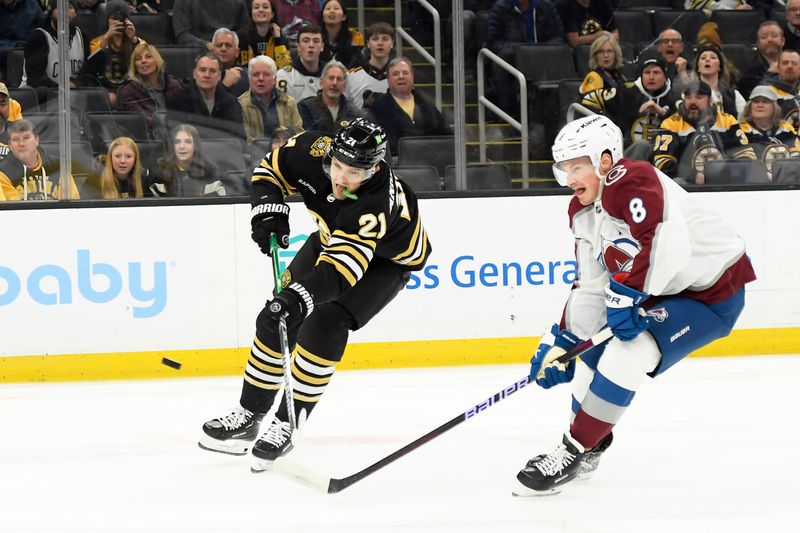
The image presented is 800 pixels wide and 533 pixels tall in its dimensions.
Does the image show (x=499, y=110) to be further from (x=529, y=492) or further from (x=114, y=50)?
(x=529, y=492)

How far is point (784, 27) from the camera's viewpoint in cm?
579

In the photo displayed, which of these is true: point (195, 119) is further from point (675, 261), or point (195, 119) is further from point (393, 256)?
point (675, 261)

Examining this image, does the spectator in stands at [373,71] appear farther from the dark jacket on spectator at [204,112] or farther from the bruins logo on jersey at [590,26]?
the bruins logo on jersey at [590,26]

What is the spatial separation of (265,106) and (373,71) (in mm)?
539

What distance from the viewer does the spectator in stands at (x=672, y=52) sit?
221 inches

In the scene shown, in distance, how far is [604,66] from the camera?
5.58m

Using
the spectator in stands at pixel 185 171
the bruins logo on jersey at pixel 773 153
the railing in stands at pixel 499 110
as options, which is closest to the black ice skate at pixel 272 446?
the spectator in stands at pixel 185 171

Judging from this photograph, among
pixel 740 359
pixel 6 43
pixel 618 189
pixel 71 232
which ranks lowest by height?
pixel 740 359

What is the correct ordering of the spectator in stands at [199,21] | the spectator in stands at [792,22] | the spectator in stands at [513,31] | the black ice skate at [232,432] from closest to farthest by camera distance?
the black ice skate at [232,432]
the spectator in stands at [199,21]
the spectator in stands at [513,31]
the spectator in stands at [792,22]

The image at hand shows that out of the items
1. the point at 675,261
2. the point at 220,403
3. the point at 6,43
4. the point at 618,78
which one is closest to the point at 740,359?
the point at 618,78

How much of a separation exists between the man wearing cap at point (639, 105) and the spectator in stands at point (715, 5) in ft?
1.63

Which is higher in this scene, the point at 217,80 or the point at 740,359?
the point at 217,80

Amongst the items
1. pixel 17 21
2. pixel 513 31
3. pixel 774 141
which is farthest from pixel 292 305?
pixel 774 141

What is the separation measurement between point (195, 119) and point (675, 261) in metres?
2.87
